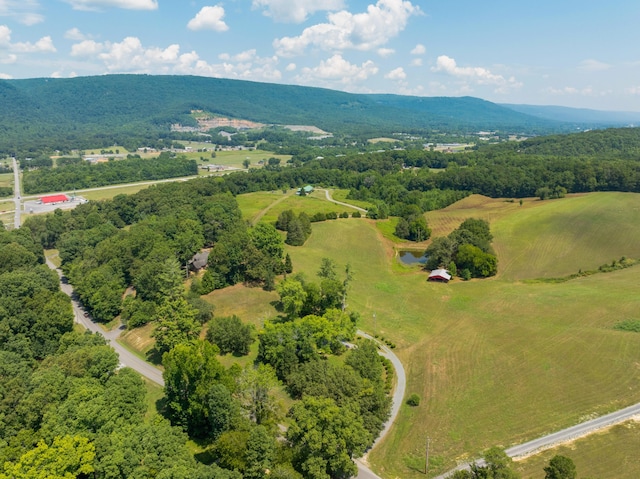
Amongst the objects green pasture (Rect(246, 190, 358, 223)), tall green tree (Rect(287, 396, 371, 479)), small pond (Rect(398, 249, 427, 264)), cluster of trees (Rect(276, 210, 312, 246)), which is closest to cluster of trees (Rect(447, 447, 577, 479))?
tall green tree (Rect(287, 396, 371, 479))

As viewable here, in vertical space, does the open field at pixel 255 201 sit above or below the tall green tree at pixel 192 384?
above

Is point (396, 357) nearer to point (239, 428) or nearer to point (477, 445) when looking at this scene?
point (477, 445)

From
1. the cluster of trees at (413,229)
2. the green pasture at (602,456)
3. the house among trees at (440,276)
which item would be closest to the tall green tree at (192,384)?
the green pasture at (602,456)

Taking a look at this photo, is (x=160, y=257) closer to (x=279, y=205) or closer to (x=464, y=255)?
(x=279, y=205)

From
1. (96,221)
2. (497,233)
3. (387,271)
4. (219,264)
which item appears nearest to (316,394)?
(219,264)

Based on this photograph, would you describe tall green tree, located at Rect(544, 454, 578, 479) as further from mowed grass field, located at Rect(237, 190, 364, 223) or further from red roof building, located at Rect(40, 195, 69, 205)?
red roof building, located at Rect(40, 195, 69, 205)

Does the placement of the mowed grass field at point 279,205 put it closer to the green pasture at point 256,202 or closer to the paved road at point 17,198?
the green pasture at point 256,202
